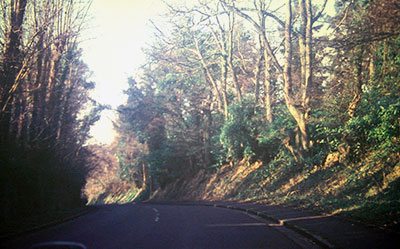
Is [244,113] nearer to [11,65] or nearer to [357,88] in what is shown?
[357,88]

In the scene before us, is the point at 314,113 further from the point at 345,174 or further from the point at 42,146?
the point at 42,146

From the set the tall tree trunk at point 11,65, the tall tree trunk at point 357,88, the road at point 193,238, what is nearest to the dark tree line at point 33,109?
the tall tree trunk at point 11,65

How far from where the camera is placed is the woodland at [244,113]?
15562 mm

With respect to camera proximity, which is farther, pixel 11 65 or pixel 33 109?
pixel 33 109

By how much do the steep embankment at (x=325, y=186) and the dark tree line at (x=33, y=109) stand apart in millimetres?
12699

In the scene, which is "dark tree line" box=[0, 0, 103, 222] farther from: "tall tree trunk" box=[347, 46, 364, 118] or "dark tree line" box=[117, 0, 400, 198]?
"tall tree trunk" box=[347, 46, 364, 118]

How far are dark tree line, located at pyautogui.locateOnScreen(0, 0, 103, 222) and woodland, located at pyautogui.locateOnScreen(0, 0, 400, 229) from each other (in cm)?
10

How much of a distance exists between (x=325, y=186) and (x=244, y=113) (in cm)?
1258

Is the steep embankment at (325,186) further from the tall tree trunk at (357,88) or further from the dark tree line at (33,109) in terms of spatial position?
the dark tree line at (33,109)

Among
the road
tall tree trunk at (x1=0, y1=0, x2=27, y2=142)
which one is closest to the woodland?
tall tree trunk at (x1=0, y1=0, x2=27, y2=142)

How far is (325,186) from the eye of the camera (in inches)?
745

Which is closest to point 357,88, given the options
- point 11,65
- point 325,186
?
point 325,186

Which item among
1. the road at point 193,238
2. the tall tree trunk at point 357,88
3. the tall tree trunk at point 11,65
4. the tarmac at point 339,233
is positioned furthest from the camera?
the tall tree trunk at point 357,88

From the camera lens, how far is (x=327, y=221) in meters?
11.5
